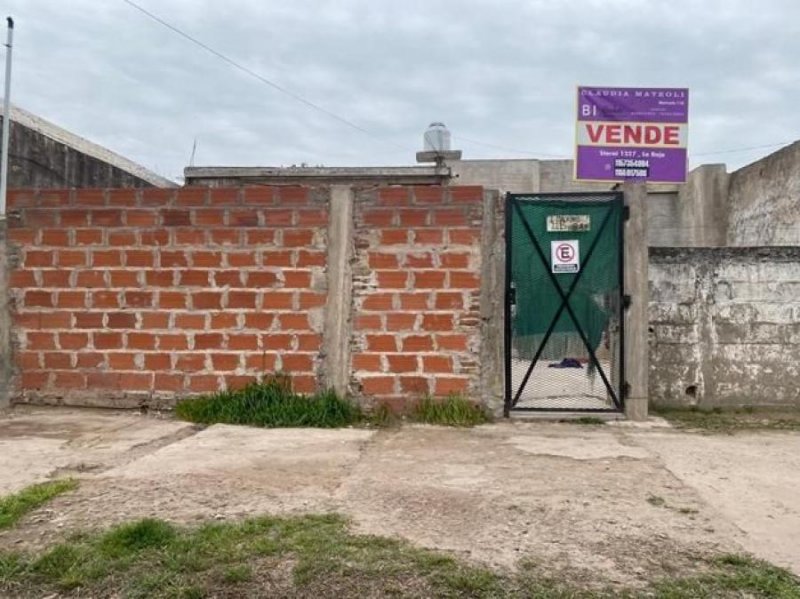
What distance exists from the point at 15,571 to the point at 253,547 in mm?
929

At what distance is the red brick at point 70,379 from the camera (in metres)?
6.18

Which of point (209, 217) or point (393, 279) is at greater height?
point (209, 217)

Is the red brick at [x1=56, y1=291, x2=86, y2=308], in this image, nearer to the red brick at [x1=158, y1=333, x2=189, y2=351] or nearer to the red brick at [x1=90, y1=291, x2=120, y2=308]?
the red brick at [x1=90, y1=291, x2=120, y2=308]

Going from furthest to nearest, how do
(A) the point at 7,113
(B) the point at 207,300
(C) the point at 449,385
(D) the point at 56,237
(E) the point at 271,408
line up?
(A) the point at 7,113, (D) the point at 56,237, (B) the point at 207,300, (C) the point at 449,385, (E) the point at 271,408

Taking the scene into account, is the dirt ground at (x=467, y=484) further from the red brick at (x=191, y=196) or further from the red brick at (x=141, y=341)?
the red brick at (x=191, y=196)

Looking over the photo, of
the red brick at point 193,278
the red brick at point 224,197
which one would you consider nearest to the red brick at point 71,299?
the red brick at point 193,278

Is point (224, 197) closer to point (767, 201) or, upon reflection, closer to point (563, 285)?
point (563, 285)

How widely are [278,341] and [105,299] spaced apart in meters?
1.59

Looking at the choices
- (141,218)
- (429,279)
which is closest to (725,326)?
(429,279)

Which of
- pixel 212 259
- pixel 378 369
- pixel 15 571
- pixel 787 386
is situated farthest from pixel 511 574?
pixel 787 386

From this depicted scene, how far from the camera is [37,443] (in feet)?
16.1

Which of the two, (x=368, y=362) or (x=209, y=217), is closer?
(x=368, y=362)

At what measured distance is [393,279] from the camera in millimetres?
6090

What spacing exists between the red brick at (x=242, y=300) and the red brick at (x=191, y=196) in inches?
34.2
